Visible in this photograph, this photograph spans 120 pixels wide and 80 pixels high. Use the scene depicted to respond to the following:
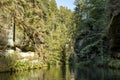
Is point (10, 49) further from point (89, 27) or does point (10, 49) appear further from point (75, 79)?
point (89, 27)

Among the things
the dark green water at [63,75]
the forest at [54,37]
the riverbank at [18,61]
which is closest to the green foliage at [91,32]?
the forest at [54,37]

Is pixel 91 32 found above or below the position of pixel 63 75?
above

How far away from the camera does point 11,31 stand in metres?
36.1

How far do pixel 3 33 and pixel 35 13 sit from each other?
49.3 ft

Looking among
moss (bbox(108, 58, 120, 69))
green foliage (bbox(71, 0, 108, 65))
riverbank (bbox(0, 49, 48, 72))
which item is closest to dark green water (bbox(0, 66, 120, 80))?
riverbank (bbox(0, 49, 48, 72))

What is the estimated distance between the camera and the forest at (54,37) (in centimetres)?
3375

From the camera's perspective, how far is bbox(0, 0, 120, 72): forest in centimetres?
3375

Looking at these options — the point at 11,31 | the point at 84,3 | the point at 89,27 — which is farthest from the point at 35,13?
the point at 84,3

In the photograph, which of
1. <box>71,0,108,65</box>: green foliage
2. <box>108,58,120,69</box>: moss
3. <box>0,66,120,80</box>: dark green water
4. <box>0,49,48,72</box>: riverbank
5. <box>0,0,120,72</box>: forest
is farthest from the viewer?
<box>71,0,108,65</box>: green foliage

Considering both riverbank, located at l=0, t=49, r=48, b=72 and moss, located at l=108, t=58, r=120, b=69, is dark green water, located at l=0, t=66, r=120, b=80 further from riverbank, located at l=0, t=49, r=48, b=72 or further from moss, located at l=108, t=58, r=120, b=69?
moss, located at l=108, t=58, r=120, b=69

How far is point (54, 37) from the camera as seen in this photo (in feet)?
204

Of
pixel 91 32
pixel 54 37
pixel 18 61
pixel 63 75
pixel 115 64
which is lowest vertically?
pixel 63 75

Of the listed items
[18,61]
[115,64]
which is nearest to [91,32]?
[115,64]

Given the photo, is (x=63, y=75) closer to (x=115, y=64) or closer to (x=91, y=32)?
(x=115, y=64)
